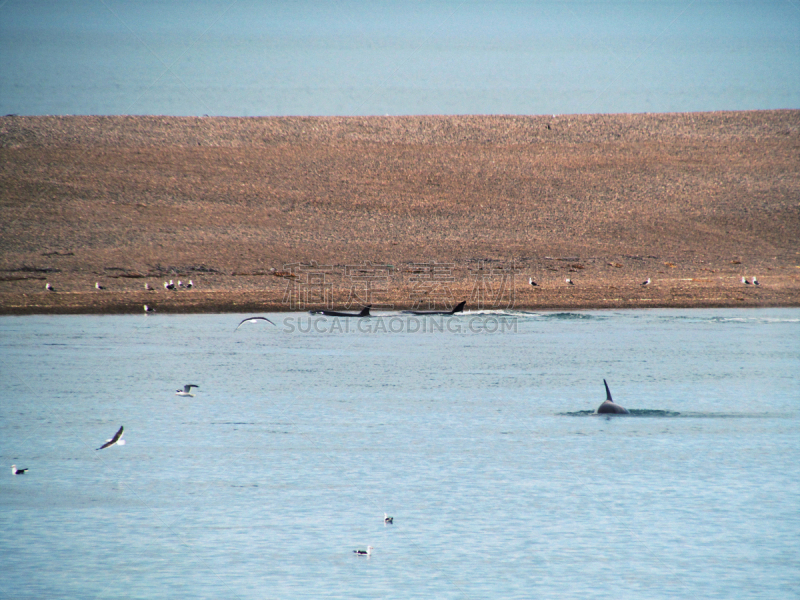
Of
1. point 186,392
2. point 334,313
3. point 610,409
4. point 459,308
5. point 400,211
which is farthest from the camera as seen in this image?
point 400,211

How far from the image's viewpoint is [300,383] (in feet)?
66.6

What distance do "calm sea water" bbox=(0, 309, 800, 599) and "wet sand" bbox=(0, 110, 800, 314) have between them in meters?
16.0

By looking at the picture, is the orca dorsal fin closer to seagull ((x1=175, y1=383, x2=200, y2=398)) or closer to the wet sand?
the wet sand

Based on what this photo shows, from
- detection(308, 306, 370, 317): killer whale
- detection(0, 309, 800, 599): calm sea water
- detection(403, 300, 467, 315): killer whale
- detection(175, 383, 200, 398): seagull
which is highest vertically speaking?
detection(403, 300, 467, 315): killer whale

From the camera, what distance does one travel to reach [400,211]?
61219mm

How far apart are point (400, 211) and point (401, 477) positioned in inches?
1973

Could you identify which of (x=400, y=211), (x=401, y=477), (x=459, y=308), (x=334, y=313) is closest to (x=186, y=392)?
(x=401, y=477)

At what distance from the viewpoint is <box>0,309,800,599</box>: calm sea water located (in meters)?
8.46

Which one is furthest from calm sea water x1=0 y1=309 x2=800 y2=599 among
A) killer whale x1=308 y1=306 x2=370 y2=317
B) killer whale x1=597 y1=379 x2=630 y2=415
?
killer whale x1=308 y1=306 x2=370 y2=317

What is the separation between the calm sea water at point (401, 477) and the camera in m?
8.46

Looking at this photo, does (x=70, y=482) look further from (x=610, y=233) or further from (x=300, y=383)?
(x=610, y=233)

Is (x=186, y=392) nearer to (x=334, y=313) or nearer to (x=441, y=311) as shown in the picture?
(x=334, y=313)

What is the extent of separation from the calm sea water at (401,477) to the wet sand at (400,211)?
1601 cm

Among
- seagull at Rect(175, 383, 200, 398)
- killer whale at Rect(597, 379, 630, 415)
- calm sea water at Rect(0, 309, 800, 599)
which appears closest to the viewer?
calm sea water at Rect(0, 309, 800, 599)
